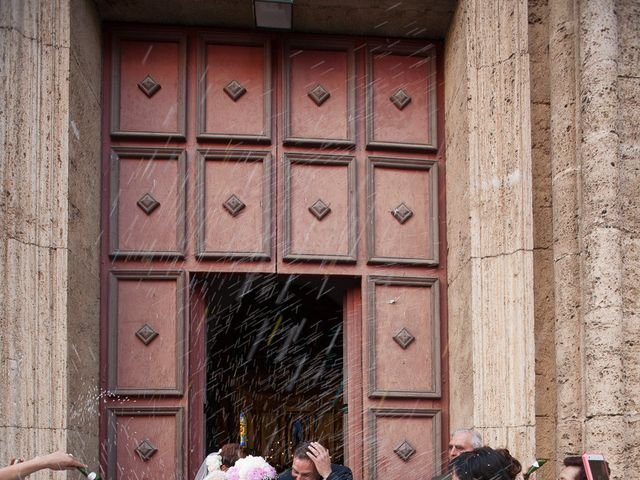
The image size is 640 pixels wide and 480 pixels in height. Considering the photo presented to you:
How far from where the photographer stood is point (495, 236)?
23.6 ft

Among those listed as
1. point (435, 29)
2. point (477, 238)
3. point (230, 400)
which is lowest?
point (230, 400)

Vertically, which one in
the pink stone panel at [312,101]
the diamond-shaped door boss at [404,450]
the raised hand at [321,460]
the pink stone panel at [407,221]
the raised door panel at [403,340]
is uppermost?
the pink stone panel at [312,101]

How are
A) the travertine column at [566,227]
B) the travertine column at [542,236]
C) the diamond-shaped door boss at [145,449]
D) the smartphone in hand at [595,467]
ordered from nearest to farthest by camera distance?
the smartphone in hand at [595,467] → the travertine column at [566,227] → the travertine column at [542,236] → the diamond-shaped door boss at [145,449]

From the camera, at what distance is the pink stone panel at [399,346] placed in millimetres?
7672

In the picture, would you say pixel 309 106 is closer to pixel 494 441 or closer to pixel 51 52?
pixel 51 52

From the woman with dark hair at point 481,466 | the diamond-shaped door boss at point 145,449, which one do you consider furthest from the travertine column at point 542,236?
the woman with dark hair at point 481,466

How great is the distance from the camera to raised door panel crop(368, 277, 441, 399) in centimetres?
766

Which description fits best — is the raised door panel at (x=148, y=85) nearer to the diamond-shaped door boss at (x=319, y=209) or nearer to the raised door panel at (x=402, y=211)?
the diamond-shaped door boss at (x=319, y=209)

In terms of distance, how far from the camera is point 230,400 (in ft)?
45.8

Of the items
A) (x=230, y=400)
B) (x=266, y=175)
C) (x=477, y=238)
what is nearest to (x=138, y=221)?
(x=266, y=175)

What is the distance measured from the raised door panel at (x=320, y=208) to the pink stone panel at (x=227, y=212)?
20cm

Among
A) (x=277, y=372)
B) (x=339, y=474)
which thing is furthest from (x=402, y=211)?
(x=277, y=372)

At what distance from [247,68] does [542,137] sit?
7.05 ft

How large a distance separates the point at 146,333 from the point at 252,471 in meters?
2.48
